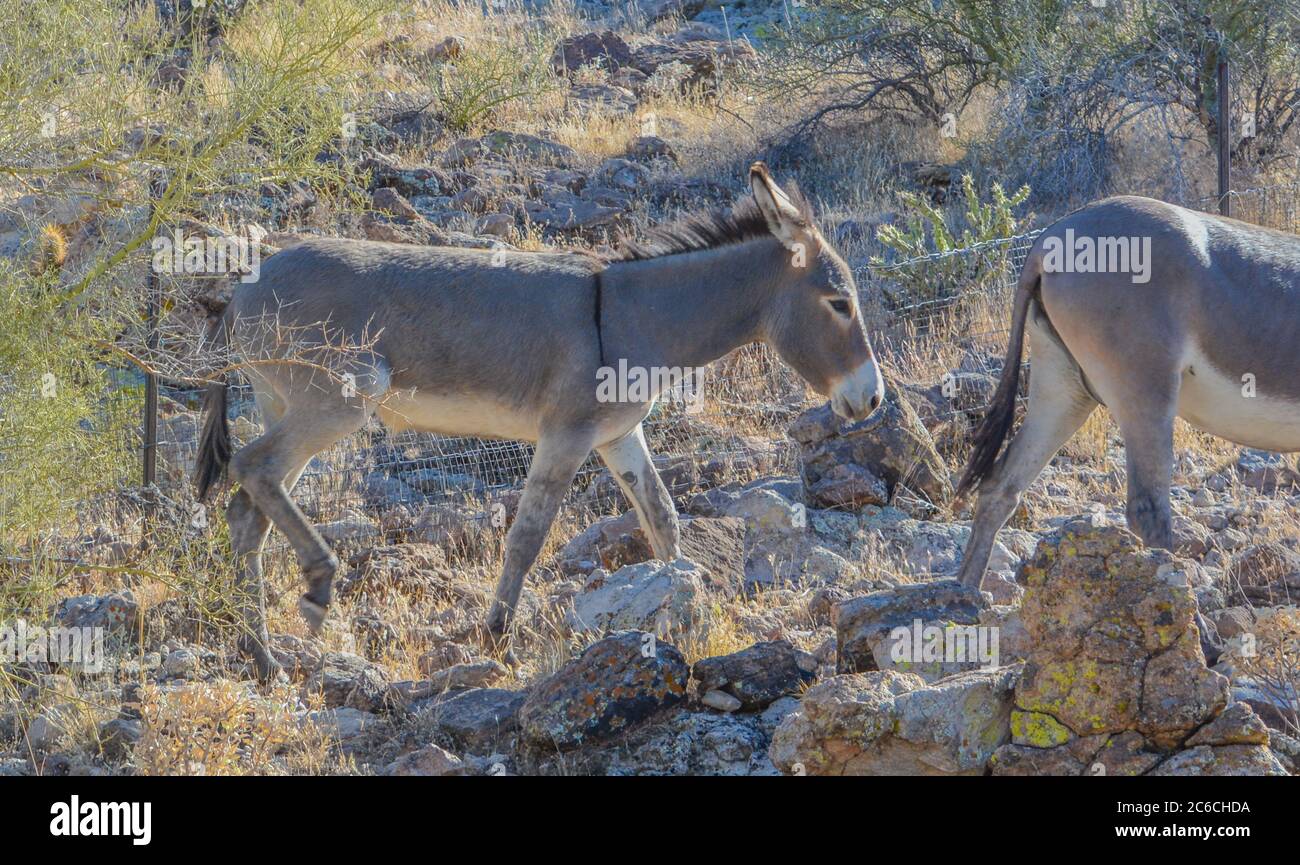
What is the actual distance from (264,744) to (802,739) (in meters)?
2.03

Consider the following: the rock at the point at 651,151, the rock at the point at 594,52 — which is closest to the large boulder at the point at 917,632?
the rock at the point at 651,151

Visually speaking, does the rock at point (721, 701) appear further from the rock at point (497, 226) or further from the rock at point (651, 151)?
the rock at point (651, 151)

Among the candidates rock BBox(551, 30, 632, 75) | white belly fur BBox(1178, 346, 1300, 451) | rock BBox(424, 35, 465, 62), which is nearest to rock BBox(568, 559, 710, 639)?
white belly fur BBox(1178, 346, 1300, 451)

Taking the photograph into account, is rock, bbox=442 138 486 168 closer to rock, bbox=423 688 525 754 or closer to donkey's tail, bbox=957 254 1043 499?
donkey's tail, bbox=957 254 1043 499

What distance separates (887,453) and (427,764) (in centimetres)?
449

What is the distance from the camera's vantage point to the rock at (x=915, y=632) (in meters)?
5.57

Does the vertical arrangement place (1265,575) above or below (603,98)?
below

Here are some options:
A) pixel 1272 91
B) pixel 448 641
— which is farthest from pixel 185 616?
pixel 1272 91

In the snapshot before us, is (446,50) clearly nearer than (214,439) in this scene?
No

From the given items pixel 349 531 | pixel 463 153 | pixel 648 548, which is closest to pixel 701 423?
pixel 648 548

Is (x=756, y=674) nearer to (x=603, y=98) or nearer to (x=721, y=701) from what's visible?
(x=721, y=701)

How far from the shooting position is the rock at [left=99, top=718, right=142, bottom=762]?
5.70 meters

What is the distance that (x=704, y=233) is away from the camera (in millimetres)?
7602

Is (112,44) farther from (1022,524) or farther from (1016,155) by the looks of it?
(1016,155)
